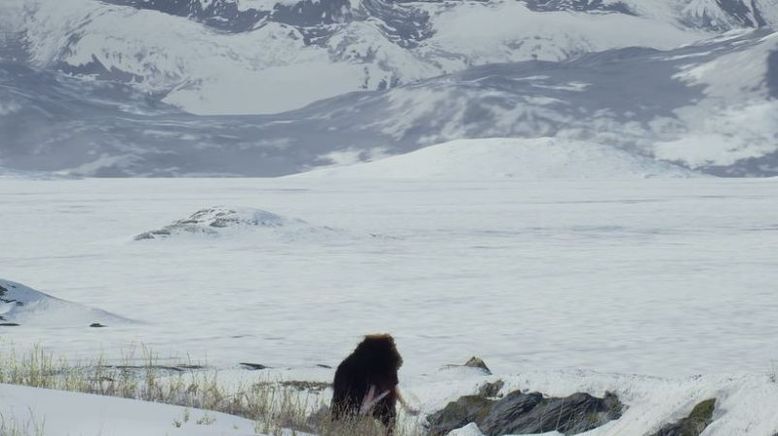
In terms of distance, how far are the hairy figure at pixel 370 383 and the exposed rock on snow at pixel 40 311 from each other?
40.9ft

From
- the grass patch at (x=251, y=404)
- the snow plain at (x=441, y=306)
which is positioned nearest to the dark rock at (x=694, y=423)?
the snow plain at (x=441, y=306)

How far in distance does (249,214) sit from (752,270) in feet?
71.1

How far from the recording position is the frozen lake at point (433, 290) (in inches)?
725

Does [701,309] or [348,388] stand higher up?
[348,388]

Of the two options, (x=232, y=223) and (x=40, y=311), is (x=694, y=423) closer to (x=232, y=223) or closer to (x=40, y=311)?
(x=40, y=311)

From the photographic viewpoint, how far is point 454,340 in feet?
64.7

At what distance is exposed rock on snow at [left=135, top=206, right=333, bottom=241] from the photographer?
152 feet

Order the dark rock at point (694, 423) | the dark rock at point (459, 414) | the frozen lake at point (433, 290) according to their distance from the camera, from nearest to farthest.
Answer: the dark rock at point (694, 423) → the dark rock at point (459, 414) → the frozen lake at point (433, 290)

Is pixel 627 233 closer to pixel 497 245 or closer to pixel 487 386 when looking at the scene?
pixel 497 245

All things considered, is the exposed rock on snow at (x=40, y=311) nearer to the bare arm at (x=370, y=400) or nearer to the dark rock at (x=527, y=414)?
the dark rock at (x=527, y=414)

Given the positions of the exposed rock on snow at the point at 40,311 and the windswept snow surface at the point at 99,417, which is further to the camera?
the exposed rock on snow at the point at 40,311

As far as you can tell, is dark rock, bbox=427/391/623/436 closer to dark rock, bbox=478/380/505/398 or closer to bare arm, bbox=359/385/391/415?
dark rock, bbox=478/380/505/398

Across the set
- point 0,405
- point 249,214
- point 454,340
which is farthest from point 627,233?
point 0,405


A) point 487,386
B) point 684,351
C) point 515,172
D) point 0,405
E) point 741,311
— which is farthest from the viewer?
point 515,172
